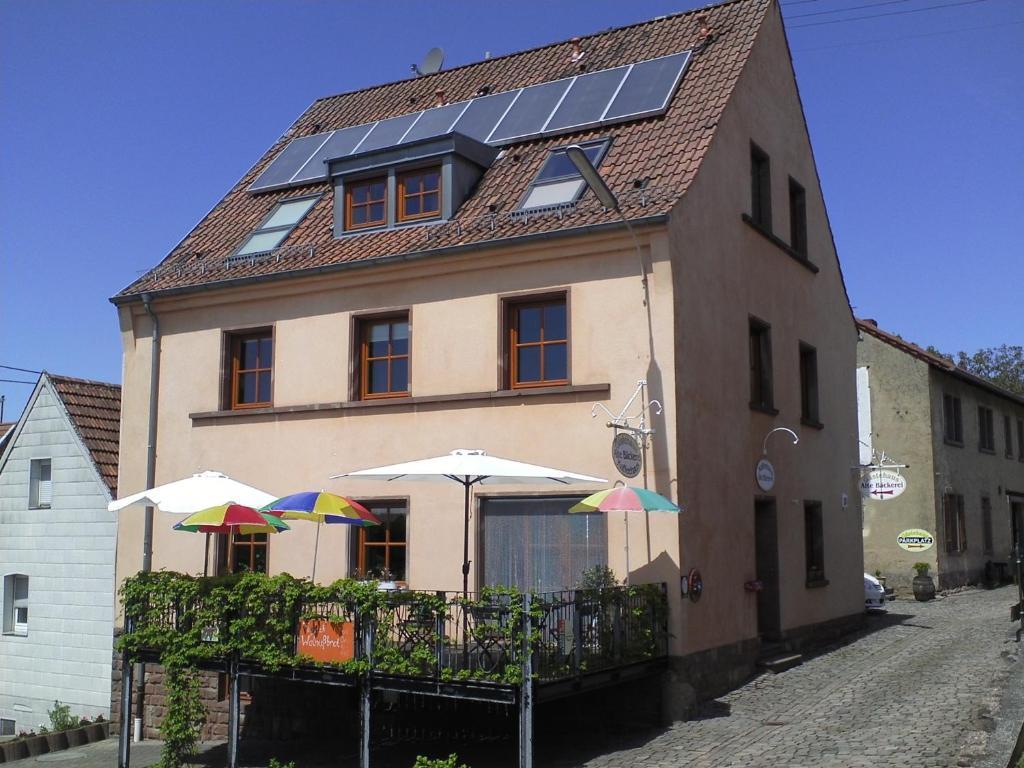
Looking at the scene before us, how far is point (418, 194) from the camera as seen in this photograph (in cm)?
1711

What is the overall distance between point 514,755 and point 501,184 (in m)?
8.20

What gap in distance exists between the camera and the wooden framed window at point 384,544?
15.7 m

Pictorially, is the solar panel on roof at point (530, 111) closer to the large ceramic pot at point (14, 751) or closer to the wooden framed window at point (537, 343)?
the wooden framed window at point (537, 343)

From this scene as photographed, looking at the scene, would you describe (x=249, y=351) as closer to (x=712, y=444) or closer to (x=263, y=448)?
(x=263, y=448)

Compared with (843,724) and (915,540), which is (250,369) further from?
(915,540)

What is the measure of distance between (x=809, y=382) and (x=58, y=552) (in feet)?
45.0

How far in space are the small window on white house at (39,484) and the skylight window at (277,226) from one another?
639cm

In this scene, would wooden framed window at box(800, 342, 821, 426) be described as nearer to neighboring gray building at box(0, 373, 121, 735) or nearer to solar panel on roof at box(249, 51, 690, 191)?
solar panel on roof at box(249, 51, 690, 191)

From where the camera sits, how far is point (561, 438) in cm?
1449

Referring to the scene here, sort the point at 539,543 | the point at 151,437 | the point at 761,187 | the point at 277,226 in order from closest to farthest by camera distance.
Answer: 1. the point at 539,543
2. the point at 761,187
3. the point at 151,437
4. the point at 277,226

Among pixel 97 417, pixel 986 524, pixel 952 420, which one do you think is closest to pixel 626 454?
pixel 97 417

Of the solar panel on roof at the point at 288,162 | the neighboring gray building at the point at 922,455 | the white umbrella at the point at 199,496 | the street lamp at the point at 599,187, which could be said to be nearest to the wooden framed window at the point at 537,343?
the street lamp at the point at 599,187

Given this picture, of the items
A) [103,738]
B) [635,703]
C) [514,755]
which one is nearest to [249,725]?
[103,738]

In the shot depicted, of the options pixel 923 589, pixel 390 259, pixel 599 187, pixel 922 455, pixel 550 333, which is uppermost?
pixel 599 187
